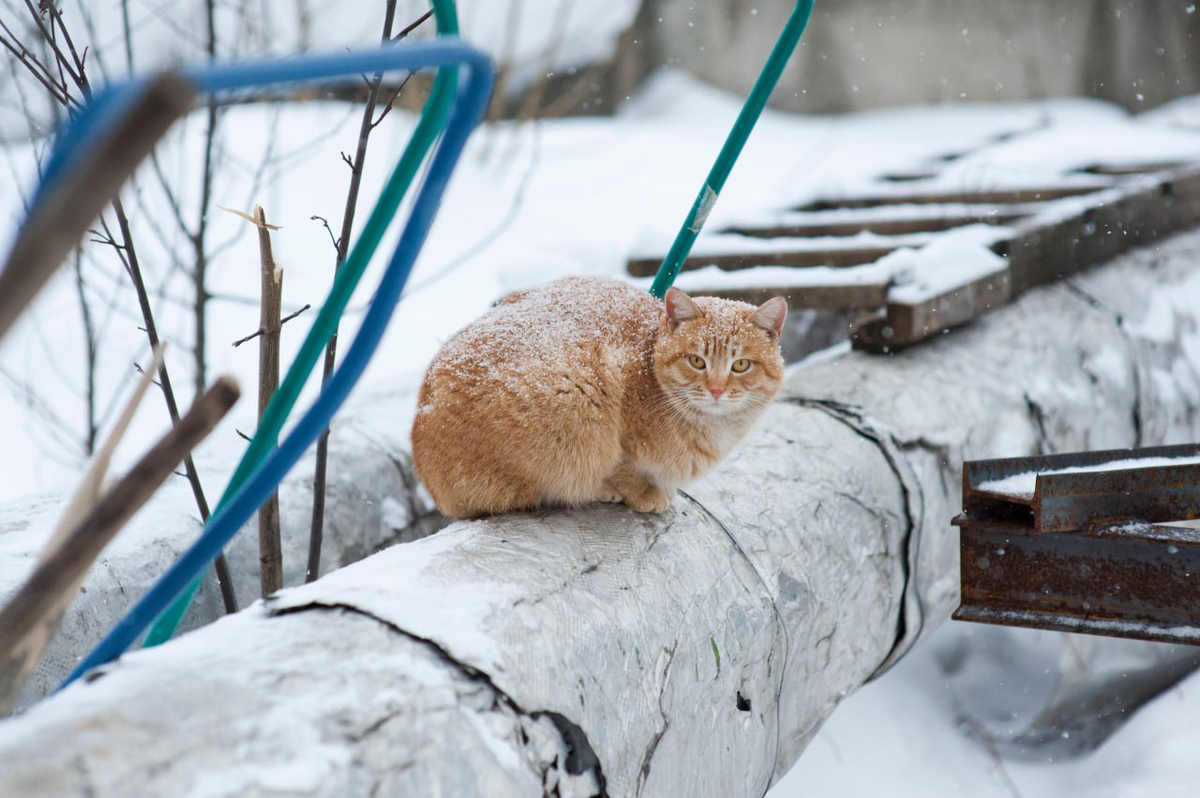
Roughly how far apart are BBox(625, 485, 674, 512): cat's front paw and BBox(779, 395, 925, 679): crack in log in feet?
2.28

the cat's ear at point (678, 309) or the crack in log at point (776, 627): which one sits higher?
the cat's ear at point (678, 309)

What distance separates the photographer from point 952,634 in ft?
9.59

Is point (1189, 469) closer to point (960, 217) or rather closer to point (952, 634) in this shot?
point (952, 634)

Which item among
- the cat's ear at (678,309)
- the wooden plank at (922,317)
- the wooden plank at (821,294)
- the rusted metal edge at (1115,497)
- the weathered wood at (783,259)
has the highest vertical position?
the cat's ear at (678,309)

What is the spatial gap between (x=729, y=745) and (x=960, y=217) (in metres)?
2.47

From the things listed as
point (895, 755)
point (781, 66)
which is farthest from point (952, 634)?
point (781, 66)

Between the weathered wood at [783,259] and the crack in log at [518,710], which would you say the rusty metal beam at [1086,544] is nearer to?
the crack in log at [518,710]

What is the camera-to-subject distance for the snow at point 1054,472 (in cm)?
183

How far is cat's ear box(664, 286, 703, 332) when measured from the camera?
167 cm

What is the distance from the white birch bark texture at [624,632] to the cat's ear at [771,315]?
0.34 m

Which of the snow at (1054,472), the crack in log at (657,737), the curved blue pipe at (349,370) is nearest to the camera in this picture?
the curved blue pipe at (349,370)

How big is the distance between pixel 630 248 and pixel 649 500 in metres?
1.73

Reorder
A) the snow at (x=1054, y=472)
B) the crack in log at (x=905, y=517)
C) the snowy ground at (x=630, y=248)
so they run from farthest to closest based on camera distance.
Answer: the snowy ground at (x=630, y=248)
the crack in log at (x=905, y=517)
the snow at (x=1054, y=472)

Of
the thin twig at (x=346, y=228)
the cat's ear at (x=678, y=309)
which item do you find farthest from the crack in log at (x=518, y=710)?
the cat's ear at (x=678, y=309)
